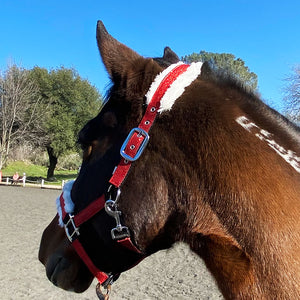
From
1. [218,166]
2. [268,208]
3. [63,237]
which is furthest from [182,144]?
[63,237]

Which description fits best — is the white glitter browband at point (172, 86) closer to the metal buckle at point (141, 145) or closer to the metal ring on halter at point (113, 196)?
the metal buckle at point (141, 145)

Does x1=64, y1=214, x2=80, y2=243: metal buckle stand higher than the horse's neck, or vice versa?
the horse's neck

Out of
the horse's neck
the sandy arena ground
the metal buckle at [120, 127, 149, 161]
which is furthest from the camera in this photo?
the sandy arena ground

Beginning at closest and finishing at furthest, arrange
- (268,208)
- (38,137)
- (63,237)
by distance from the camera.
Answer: (268,208), (63,237), (38,137)

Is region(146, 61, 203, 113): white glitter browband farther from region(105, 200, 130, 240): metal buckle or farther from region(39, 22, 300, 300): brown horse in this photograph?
region(105, 200, 130, 240): metal buckle

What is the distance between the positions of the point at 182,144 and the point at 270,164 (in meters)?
0.35

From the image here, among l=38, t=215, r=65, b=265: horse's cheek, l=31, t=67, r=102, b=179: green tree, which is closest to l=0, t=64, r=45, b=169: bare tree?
l=31, t=67, r=102, b=179: green tree

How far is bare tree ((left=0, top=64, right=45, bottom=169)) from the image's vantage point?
103 ft

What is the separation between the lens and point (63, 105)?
31.9m

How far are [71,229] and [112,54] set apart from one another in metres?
0.83

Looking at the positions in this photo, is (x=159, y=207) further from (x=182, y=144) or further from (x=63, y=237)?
(x=63, y=237)

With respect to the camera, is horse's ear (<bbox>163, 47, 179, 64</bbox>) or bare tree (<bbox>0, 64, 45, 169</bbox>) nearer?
horse's ear (<bbox>163, 47, 179, 64</bbox>)

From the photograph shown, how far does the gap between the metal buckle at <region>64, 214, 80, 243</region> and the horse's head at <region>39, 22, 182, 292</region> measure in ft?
0.10

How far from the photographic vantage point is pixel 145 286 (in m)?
5.73
